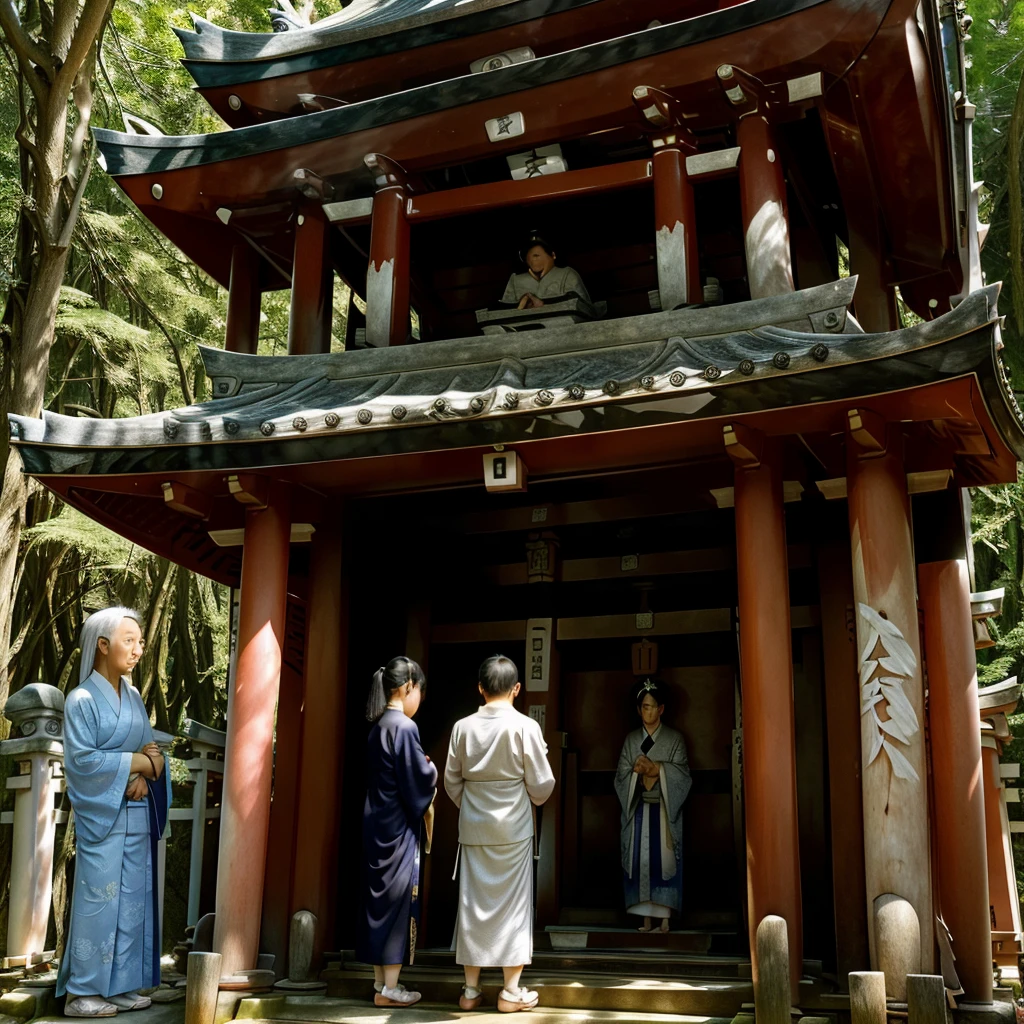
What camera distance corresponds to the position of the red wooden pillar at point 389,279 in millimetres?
7777

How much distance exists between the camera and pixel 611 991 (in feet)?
19.3

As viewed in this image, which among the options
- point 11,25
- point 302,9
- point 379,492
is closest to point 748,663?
point 379,492

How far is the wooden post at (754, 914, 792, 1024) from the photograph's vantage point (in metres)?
5.23

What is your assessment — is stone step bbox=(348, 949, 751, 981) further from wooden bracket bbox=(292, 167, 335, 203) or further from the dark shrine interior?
wooden bracket bbox=(292, 167, 335, 203)

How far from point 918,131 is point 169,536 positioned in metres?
5.90

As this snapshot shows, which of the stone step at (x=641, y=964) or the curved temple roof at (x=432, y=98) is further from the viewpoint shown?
the curved temple roof at (x=432, y=98)

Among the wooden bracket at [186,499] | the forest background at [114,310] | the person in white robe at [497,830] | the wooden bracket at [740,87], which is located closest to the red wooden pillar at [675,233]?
the wooden bracket at [740,87]

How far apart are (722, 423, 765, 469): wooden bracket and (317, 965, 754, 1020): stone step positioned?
109 inches

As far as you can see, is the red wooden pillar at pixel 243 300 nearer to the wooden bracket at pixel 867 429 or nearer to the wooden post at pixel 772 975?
the wooden bracket at pixel 867 429

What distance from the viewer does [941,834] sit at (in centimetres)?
671

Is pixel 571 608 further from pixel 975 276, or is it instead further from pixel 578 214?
pixel 975 276

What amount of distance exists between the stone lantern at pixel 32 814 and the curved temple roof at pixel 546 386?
5.54 feet

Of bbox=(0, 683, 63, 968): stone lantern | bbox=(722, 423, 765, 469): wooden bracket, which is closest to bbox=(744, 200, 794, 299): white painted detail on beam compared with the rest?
bbox=(722, 423, 765, 469): wooden bracket

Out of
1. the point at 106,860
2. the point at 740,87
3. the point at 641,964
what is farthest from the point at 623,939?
the point at 740,87
